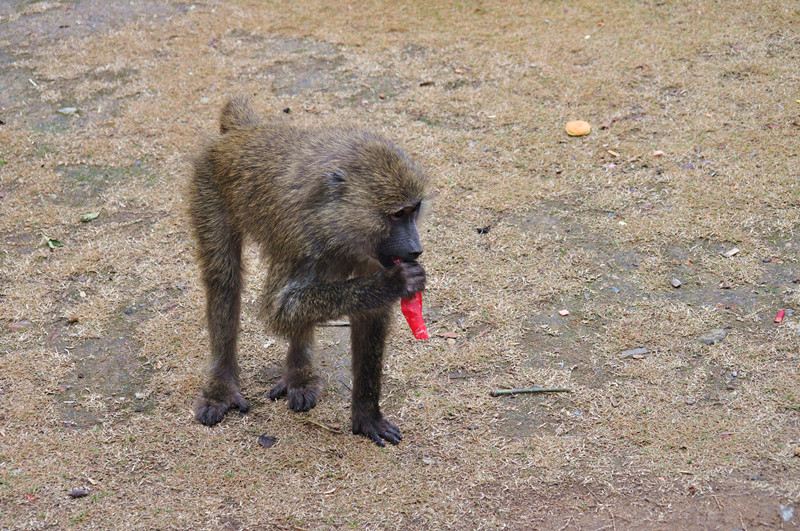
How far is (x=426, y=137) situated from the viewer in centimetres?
680

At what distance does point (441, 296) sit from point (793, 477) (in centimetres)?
234

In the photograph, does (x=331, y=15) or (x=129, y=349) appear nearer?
(x=129, y=349)

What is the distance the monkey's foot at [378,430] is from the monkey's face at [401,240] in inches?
37.2

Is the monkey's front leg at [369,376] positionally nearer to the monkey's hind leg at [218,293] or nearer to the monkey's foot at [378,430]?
the monkey's foot at [378,430]

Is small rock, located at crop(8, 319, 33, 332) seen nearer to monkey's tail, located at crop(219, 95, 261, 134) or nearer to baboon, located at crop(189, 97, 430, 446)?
baboon, located at crop(189, 97, 430, 446)

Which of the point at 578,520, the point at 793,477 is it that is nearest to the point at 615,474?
the point at 578,520

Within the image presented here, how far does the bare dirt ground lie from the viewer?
12.2ft

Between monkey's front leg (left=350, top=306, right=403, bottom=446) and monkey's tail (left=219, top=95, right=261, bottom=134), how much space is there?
1.36 m

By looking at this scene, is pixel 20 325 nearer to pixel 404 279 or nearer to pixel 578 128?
pixel 404 279

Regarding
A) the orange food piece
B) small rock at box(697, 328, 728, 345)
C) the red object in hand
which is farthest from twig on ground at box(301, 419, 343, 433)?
the orange food piece

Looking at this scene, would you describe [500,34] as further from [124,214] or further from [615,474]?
[615,474]

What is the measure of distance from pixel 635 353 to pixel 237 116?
9.02 ft

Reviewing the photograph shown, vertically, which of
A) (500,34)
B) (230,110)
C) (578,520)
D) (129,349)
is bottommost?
(129,349)

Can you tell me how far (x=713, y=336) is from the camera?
4.59 meters
